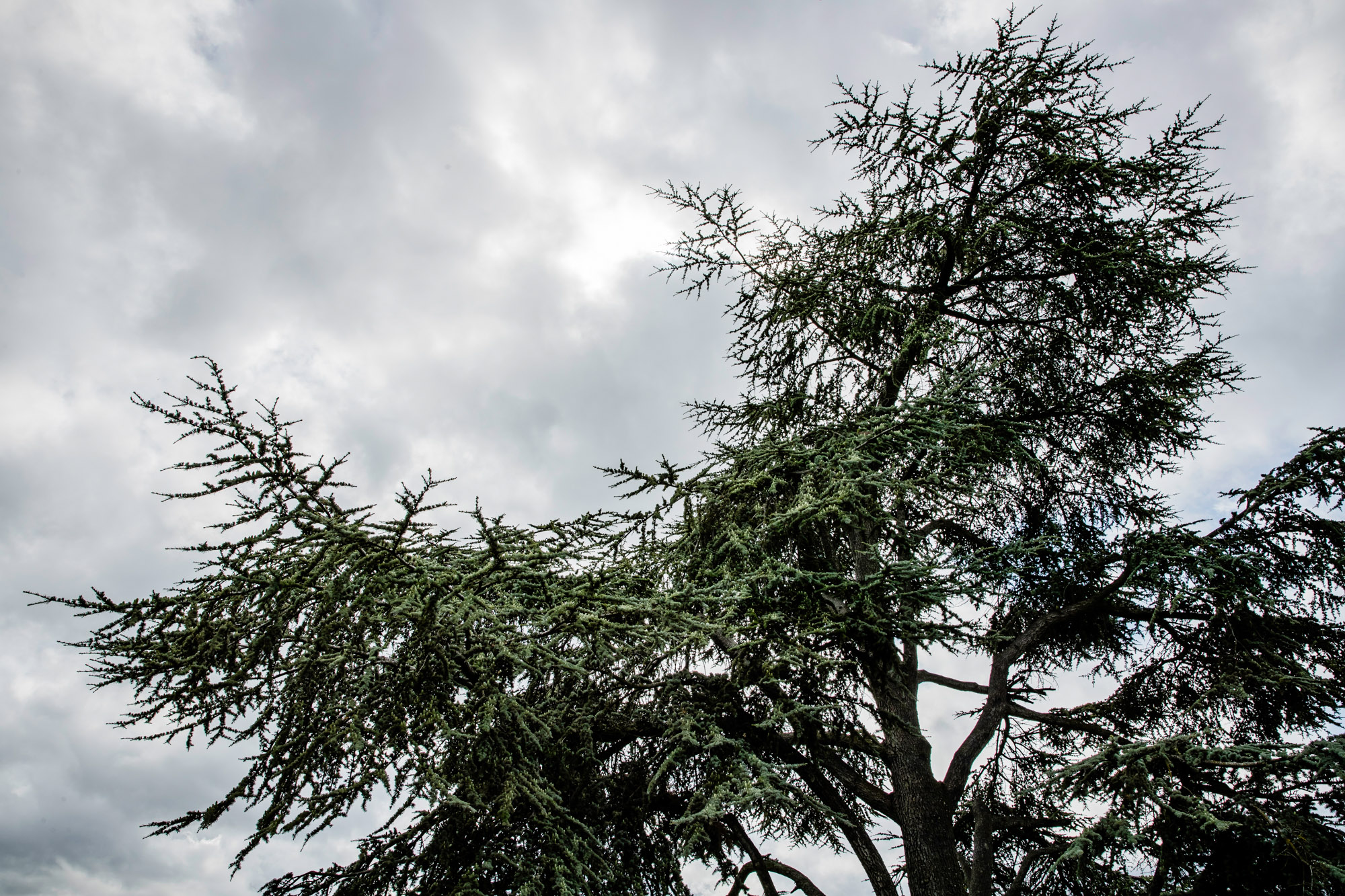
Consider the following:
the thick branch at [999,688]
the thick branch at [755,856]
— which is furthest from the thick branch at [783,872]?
the thick branch at [999,688]

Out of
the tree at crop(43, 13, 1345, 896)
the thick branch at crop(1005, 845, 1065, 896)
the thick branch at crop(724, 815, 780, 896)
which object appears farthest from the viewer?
the thick branch at crop(1005, 845, 1065, 896)

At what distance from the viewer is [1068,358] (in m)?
8.09

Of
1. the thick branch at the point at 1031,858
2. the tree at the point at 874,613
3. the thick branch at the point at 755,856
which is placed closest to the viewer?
the tree at the point at 874,613

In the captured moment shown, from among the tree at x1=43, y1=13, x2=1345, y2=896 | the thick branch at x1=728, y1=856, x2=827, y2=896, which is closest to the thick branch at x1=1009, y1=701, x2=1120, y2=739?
the tree at x1=43, y1=13, x2=1345, y2=896

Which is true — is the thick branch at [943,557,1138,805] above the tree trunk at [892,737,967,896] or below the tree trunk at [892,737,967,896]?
above

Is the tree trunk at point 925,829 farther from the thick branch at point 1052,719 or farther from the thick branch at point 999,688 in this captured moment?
the thick branch at point 1052,719

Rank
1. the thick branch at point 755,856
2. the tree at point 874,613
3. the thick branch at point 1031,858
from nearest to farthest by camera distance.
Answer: the tree at point 874,613, the thick branch at point 755,856, the thick branch at point 1031,858

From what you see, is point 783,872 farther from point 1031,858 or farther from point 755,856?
point 1031,858

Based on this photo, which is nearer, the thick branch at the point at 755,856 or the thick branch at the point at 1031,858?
the thick branch at the point at 755,856

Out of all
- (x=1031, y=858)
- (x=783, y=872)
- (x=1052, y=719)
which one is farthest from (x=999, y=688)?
(x=783, y=872)

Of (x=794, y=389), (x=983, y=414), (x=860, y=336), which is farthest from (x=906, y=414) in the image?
(x=794, y=389)

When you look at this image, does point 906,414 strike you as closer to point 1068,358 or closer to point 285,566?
point 1068,358

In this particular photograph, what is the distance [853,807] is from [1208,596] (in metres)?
3.70

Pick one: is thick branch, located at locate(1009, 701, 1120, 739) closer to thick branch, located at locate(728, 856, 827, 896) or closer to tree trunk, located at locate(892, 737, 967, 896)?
tree trunk, located at locate(892, 737, 967, 896)
